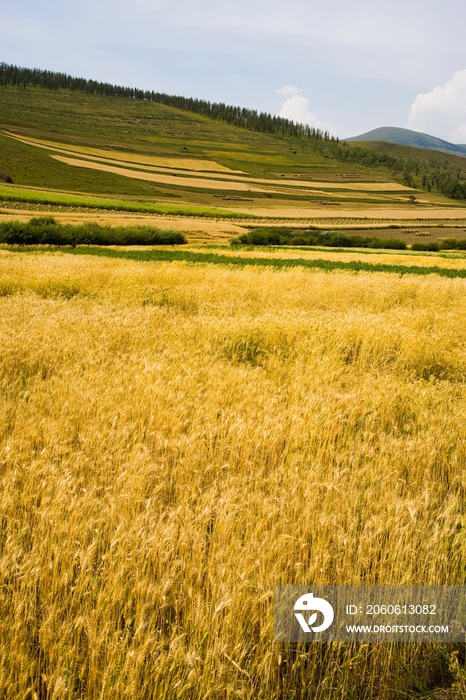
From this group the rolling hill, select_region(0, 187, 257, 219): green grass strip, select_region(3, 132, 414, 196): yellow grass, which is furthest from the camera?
select_region(3, 132, 414, 196): yellow grass

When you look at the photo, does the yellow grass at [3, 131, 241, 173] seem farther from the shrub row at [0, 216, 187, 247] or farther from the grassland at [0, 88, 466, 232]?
the shrub row at [0, 216, 187, 247]

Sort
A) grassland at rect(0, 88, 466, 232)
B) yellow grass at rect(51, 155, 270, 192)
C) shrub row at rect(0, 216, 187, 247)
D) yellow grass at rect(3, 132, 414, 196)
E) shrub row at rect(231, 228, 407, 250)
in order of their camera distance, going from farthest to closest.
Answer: yellow grass at rect(3, 132, 414, 196)
yellow grass at rect(51, 155, 270, 192)
grassland at rect(0, 88, 466, 232)
shrub row at rect(231, 228, 407, 250)
shrub row at rect(0, 216, 187, 247)

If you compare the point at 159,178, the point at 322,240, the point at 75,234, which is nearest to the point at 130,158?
the point at 159,178

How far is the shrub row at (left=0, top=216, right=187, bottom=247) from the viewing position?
128ft

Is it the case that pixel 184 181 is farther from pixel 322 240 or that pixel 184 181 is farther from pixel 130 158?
pixel 322 240

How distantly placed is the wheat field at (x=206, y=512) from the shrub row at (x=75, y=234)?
3575cm

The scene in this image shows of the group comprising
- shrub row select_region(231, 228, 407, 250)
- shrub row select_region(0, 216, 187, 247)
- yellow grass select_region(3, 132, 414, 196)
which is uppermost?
yellow grass select_region(3, 132, 414, 196)

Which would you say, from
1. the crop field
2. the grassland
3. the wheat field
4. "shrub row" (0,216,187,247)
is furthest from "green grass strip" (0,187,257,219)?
the wheat field

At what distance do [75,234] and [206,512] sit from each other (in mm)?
42620

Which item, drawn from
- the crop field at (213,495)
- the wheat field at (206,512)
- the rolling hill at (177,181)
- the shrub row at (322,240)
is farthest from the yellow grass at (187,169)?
the wheat field at (206,512)

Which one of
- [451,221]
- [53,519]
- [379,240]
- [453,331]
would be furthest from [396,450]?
[451,221]

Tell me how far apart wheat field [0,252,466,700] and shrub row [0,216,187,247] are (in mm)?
35749

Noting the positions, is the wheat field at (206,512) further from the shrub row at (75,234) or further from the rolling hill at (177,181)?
the rolling hill at (177,181)

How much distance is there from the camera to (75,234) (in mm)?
41625
